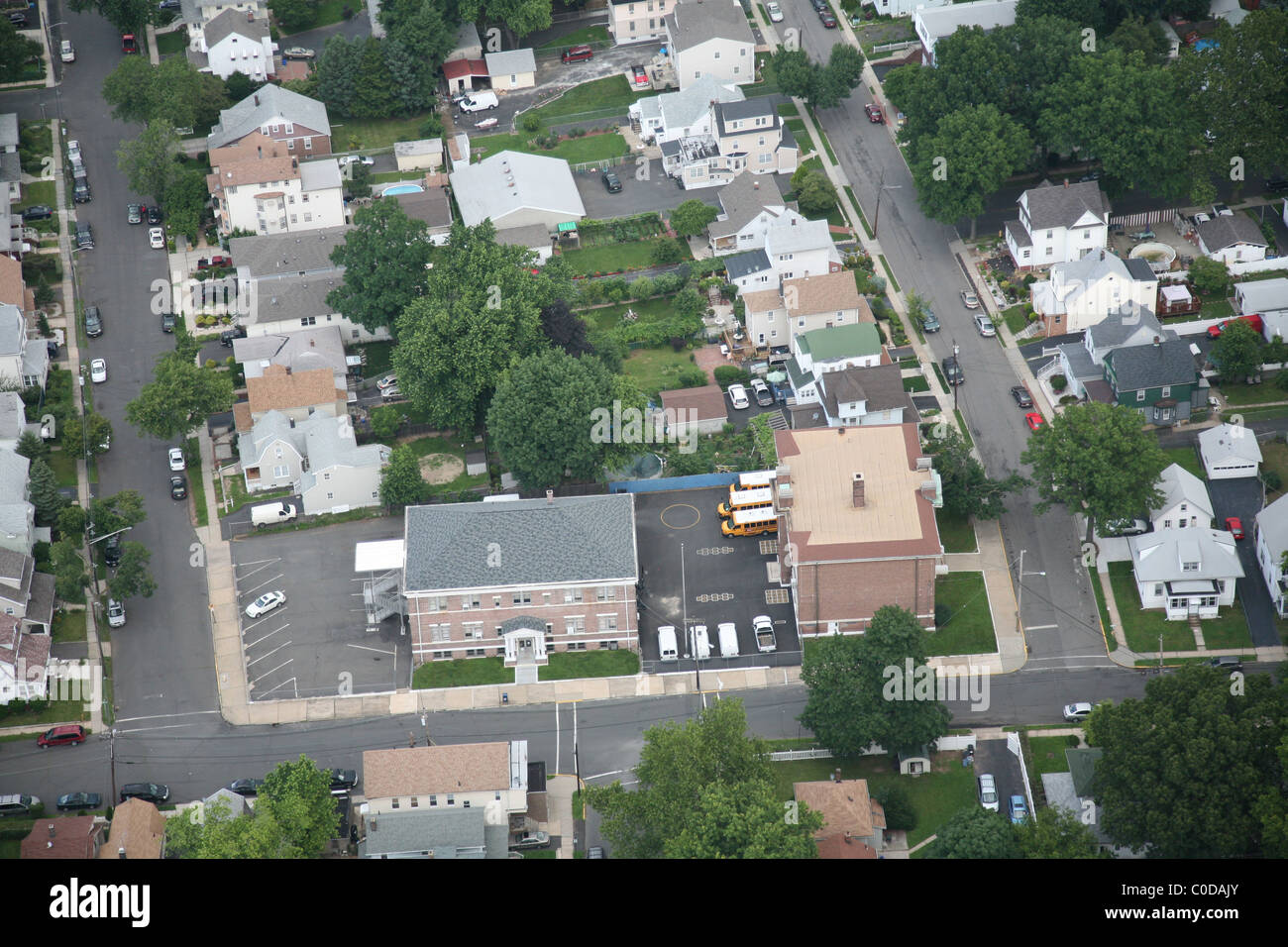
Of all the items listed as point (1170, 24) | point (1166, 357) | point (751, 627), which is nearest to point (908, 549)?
point (751, 627)

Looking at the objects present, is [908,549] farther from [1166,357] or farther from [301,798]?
[301,798]

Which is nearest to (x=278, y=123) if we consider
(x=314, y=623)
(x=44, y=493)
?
(x=44, y=493)

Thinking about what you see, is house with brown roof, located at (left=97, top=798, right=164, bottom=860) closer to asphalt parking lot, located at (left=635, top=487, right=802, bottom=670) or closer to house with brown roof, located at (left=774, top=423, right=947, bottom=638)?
asphalt parking lot, located at (left=635, top=487, right=802, bottom=670)

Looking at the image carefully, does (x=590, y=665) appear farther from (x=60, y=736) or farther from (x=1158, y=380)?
(x=1158, y=380)

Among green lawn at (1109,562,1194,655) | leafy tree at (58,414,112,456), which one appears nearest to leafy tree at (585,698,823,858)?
green lawn at (1109,562,1194,655)

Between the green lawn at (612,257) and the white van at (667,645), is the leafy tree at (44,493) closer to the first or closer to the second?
the white van at (667,645)
